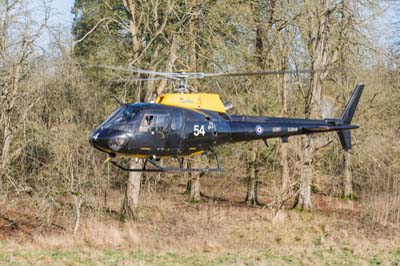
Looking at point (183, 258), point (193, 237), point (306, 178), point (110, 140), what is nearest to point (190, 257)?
point (183, 258)

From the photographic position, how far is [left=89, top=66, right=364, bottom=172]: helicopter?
12000 millimetres

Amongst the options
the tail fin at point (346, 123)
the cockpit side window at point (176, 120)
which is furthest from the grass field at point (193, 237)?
the cockpit side window at point (176, 120)

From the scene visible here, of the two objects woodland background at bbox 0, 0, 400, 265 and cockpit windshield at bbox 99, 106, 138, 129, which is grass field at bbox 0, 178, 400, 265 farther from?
cockpit windshield at bbox 99, 106, 138, 129

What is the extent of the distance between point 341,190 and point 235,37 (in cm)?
1104

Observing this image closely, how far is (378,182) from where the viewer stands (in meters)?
25.8

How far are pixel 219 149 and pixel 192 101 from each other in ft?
38.1

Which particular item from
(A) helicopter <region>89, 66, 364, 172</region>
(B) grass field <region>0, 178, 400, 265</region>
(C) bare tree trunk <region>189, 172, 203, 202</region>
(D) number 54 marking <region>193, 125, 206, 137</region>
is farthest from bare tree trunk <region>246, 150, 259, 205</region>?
(D) number 54 marking <region>193, 125, 206, 137</region>

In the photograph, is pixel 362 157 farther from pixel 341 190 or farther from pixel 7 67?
pixel 7 67

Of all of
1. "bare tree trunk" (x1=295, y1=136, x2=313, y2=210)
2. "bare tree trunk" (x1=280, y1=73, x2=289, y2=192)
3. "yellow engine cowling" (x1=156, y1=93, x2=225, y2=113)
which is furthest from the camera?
"bare tree trunk" (x1=295, y1=136, x2=313, y2=210)

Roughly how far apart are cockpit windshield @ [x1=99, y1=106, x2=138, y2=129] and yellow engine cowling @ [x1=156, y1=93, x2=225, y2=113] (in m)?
0.97

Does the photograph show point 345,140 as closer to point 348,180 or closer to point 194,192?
point 194,192

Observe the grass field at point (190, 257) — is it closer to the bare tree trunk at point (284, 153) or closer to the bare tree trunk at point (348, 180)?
the bare tree trunk at point (284, 153)

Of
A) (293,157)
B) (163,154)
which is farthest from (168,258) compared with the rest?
(293,157)

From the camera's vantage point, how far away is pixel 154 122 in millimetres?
12297
